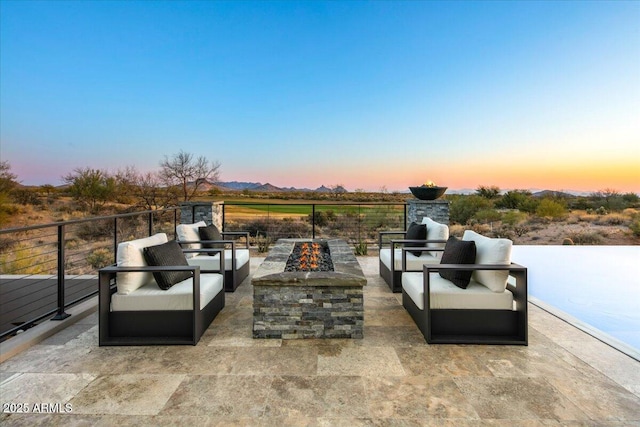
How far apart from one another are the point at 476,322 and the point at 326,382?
1393mm

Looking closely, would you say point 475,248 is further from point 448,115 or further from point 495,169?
point 495,169

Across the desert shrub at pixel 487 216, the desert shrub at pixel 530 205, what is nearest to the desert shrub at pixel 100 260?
the desert shrub at pixel 487 216

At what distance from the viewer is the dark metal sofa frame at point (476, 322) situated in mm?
2533

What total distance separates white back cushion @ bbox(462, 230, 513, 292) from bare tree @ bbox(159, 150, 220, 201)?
451 inches

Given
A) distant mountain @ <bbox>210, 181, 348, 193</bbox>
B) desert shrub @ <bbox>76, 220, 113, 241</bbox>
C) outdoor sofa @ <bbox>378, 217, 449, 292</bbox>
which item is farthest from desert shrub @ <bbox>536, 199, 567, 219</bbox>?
desert shrub @ <bbox>76, 220, 113, 241</bbox>

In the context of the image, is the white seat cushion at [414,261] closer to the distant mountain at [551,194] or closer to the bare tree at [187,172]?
the distant mountain at [551,194]

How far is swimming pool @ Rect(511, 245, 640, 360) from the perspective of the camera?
10.1ft

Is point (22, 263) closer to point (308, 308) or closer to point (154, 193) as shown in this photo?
point (154, 193)

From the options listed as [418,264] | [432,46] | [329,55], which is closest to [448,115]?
[432,46]

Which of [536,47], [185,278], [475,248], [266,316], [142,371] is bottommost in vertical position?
[142,371]

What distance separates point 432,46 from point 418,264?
540 cm

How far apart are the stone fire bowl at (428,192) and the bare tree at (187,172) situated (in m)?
8.86

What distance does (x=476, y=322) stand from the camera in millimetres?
2590

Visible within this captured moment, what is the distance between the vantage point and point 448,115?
8.05 meters
